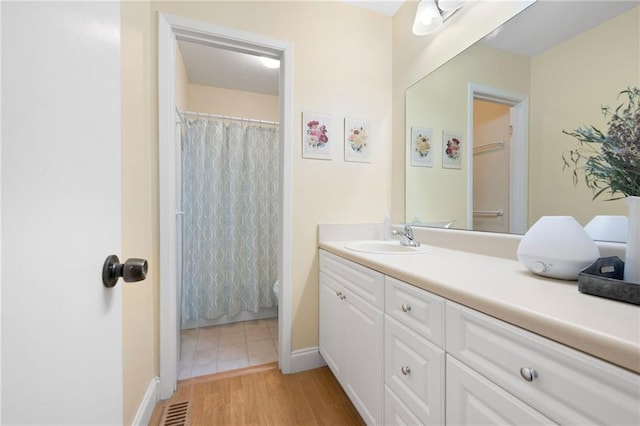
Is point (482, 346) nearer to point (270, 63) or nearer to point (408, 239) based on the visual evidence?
point (408, 239)

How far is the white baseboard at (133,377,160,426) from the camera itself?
45.6 inches

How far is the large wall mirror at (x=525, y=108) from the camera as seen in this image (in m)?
0.86

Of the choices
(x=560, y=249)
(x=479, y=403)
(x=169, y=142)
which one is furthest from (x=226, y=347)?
(x=560, y=249)

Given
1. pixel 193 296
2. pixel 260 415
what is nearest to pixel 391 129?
pixel 260 415

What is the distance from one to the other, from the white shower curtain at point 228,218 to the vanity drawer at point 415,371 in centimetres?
175

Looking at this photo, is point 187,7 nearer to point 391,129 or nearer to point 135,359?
point 391,129

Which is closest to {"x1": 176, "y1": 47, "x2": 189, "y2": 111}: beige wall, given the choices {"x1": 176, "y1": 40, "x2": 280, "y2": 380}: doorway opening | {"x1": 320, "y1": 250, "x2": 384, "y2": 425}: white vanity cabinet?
{"x1": 176, "y1": 40, "x2": 280, "y2": 380}: doorway opening

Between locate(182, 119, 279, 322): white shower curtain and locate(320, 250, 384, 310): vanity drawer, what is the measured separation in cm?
112

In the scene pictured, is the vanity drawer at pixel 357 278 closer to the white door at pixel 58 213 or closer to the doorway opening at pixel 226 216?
the white door at pixel 58 213

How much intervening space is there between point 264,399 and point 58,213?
1.48m

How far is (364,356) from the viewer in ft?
A: 3.72

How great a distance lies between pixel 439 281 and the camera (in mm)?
745

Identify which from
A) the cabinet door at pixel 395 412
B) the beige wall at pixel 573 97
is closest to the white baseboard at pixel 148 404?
the cabinet door at pixel 395 412

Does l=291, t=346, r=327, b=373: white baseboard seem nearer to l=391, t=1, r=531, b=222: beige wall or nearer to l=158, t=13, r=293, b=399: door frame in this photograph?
l=158, t=13, r=293, b=399: door frame
